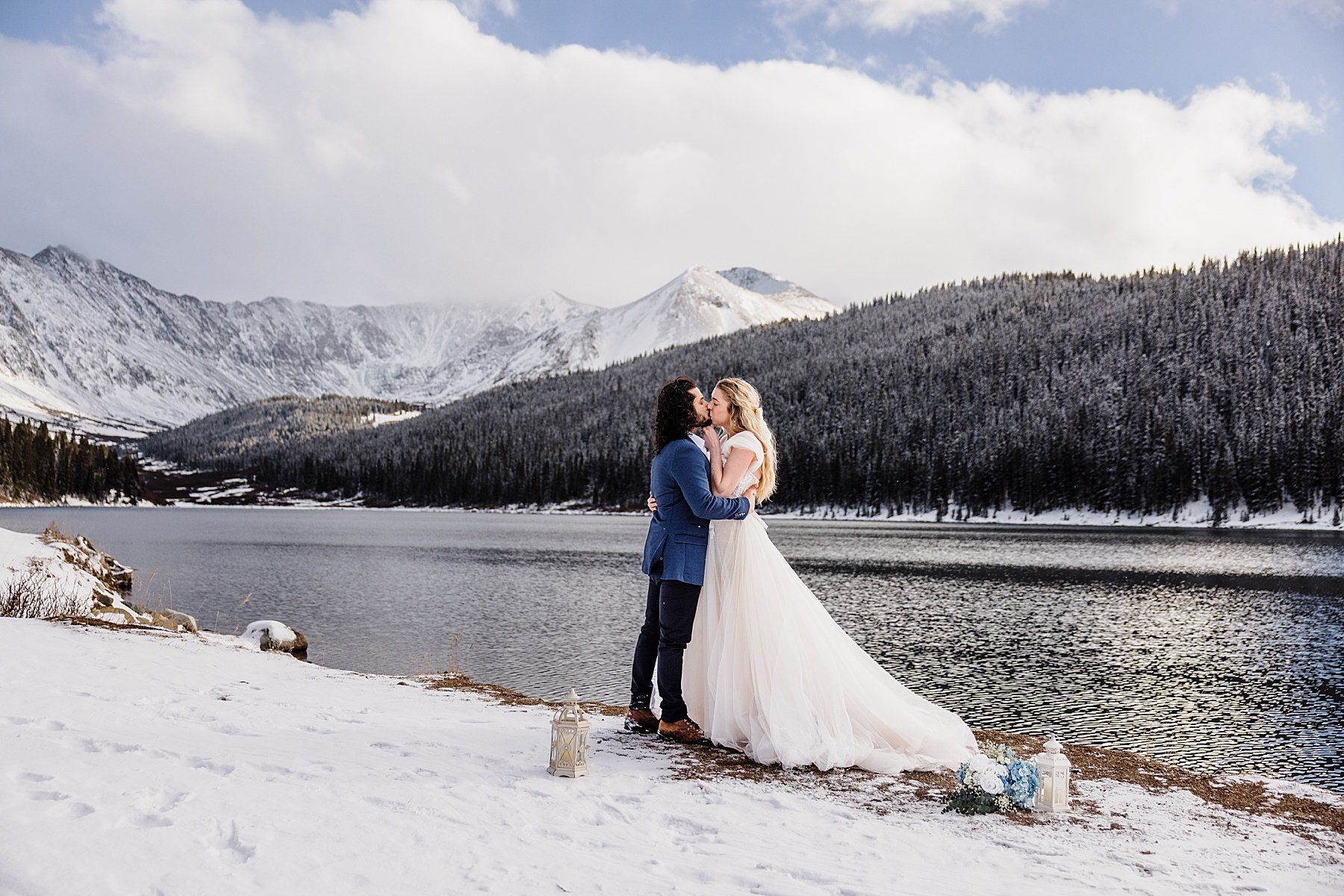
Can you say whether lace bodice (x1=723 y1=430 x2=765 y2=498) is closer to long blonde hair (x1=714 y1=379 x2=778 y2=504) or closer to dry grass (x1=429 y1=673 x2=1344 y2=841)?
long blonde hair (x1=714 y1=379 x2=778 y2=504)

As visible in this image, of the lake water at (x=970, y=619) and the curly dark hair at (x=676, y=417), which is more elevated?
the curly dark hair at (x=676, y=417)

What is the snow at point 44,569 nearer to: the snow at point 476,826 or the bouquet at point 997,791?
the snow at point 476,826

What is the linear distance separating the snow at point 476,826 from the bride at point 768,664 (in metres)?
0.75

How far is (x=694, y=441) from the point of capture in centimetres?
822

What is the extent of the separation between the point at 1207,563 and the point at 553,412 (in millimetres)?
146607

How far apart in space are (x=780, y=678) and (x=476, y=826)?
333cm

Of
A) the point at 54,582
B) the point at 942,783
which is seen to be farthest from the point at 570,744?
the point at 54,582

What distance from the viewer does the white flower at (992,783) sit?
264 inches

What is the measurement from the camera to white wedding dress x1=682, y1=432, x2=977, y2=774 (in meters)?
7.95

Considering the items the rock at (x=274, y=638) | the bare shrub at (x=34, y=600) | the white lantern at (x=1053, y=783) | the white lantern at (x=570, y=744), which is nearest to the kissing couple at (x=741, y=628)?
the white lantern at (x=1053, y=783)

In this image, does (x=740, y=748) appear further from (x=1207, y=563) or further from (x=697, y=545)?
(x=1207, y=563)

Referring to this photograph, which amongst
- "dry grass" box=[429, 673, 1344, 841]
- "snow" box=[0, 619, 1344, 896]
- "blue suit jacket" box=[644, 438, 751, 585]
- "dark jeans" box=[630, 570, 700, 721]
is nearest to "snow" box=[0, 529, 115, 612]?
"snow" box=[0, 619, 1344, 896]

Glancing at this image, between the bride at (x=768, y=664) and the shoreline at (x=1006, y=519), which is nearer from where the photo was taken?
the bride at (x=768, y=664)

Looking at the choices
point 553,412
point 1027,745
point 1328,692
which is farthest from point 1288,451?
point 553,412
